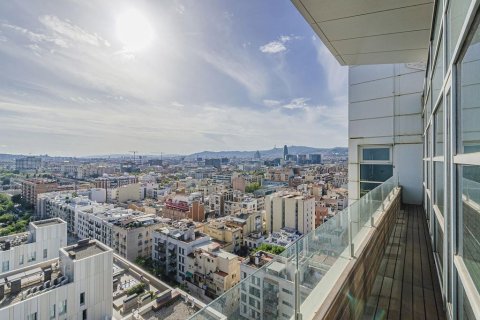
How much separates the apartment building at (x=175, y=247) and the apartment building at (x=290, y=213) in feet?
32.6

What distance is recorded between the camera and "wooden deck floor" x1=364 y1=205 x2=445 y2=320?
1729 millimetres

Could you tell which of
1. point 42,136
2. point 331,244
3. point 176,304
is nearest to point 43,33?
point 176,304

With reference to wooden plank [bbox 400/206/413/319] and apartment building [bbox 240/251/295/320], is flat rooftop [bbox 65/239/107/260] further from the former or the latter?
wooden plank [bbox 400/206/413/319]

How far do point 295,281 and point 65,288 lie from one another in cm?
867

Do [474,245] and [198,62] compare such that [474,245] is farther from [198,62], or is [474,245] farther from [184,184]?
[184,184]

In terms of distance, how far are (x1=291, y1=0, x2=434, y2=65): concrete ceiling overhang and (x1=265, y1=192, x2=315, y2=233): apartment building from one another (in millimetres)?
20979

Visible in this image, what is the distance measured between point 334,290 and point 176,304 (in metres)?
8.72

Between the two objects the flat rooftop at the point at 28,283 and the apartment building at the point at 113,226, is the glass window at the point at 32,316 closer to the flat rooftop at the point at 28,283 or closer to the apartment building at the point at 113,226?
the flat rooftop at the point at 28,283

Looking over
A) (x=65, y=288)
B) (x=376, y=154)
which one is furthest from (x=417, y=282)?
(x=65, y=288)

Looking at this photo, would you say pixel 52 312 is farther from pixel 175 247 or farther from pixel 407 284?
pixel 175 247

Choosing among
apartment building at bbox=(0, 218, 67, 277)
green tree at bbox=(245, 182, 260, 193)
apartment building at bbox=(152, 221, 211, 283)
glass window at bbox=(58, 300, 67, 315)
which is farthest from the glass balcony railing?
green tree at bbox=(245, 182, 260, 193)

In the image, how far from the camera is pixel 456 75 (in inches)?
44.2

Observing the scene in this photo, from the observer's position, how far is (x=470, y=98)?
89 cm

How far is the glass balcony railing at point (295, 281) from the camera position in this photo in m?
0.81
